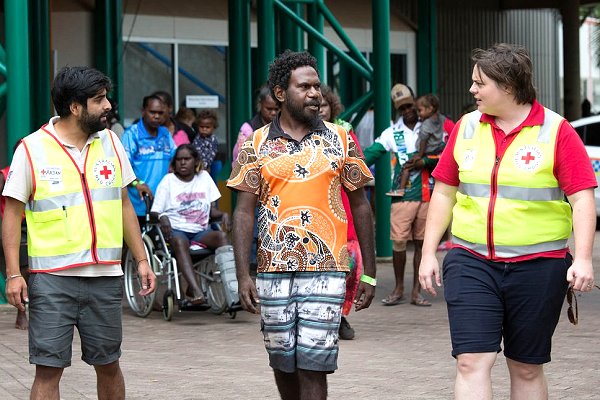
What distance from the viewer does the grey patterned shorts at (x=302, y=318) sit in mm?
5738

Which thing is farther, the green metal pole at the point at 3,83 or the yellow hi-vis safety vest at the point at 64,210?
the green metal pole at the point at 3,83

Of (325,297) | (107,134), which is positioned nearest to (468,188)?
(325,297)

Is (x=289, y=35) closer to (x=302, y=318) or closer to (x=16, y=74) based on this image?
(x=16, y=74)

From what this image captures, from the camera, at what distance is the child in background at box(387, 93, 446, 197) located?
435 inches

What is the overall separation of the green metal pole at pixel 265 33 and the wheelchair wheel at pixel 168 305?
3957 mm

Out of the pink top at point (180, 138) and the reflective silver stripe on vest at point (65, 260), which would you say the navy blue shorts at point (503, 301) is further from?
the pink top at point (180, 138)

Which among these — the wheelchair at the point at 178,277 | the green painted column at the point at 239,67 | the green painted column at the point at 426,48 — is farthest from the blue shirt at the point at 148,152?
the green painted column at the point at 426,48

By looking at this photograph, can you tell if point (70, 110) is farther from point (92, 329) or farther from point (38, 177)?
point (92, 329)

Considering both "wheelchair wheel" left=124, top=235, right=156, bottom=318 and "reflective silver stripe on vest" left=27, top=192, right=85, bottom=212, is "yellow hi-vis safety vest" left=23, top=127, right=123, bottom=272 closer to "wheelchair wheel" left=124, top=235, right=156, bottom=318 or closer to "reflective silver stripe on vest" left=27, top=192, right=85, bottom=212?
"reflective silver stripe on vest" left=27, top=192, right=85, bottom=212

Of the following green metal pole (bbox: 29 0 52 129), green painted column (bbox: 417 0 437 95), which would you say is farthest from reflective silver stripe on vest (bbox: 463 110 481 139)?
green painted column (bbox: 417 0 437 95)

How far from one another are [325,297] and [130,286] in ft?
18.1

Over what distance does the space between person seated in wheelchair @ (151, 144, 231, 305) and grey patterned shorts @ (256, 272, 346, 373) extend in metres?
4.63

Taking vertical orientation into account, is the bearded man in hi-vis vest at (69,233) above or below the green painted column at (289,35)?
below

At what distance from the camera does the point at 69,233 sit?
581 centimetres
